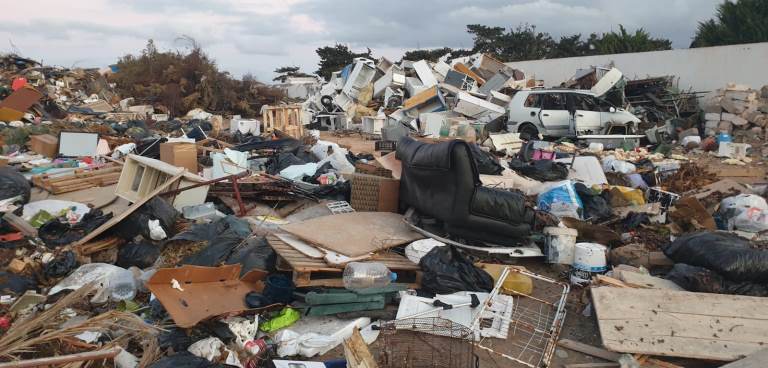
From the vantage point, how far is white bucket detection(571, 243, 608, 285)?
166 inches

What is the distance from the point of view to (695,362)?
3.11 meters

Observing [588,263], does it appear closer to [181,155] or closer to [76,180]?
[181,155]

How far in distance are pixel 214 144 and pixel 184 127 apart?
3.29 metres

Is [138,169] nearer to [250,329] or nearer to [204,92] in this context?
[250,329]

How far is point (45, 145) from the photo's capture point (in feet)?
27.7

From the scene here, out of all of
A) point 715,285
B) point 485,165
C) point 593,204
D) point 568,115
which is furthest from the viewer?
point 568,115

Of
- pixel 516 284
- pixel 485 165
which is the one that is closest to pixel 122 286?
Result: pixel 516 284

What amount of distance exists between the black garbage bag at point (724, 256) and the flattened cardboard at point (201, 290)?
3510mm

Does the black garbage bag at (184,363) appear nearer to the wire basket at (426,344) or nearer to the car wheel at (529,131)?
the wire basket at (426,344)

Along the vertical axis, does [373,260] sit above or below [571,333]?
above

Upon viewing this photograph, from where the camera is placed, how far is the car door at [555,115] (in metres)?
11.8

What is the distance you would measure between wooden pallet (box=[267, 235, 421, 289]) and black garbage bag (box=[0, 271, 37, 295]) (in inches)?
81.4

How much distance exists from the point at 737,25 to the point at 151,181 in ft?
94.9

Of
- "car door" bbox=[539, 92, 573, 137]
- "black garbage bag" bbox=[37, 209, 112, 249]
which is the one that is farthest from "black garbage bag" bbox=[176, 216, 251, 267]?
"car door" bbox=[539, 92, 573, 137]
